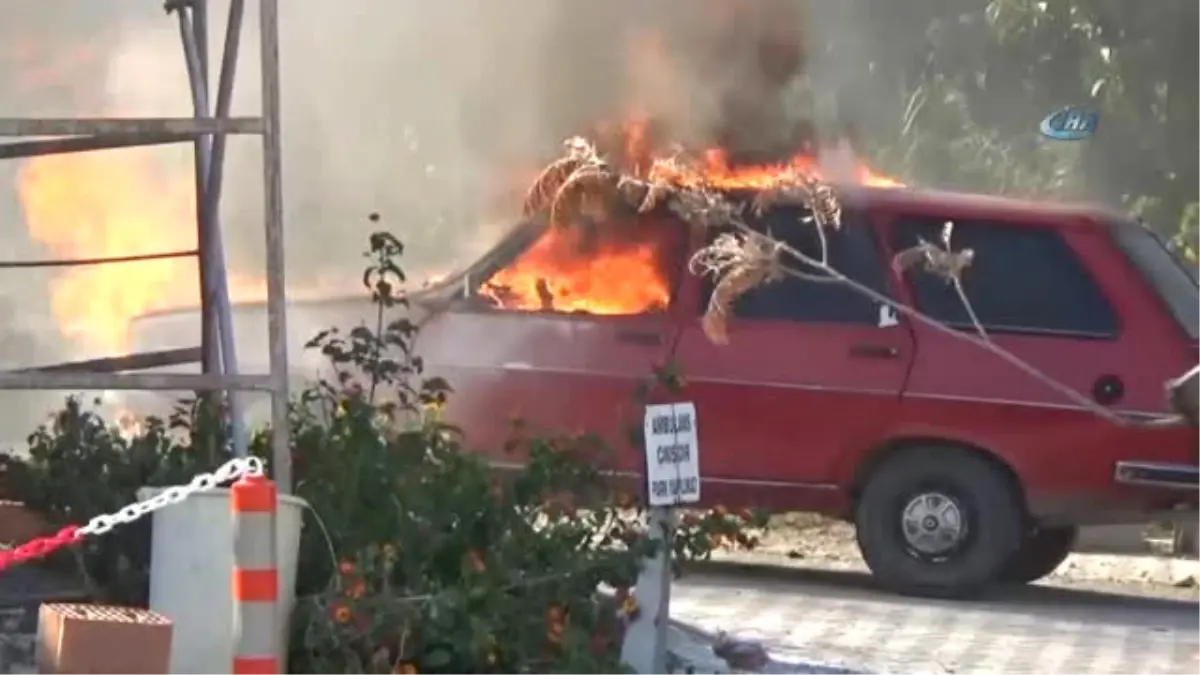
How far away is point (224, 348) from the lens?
24.9 feet

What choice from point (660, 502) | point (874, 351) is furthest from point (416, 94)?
point (660, 502)

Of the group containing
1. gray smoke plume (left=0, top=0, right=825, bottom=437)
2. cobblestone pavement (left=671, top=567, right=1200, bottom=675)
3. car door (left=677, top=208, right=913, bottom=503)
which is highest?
gray smoke plume (left=0, top=0, right=825, bottom=437)

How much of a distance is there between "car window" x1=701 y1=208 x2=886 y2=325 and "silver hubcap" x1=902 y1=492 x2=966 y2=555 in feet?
2.68

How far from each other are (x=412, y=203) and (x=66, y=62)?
195 centimetres

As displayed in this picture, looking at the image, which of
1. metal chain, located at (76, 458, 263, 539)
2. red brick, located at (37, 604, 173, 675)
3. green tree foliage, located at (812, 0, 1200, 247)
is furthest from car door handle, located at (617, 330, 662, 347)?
red brick, located at (37, 604, 173, 675)

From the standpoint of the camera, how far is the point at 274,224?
6.41 m

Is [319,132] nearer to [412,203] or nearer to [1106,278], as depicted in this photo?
[412,203]

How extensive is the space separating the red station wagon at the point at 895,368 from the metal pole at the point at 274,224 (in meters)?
3.69

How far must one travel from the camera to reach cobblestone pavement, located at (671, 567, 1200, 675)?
28.0ft

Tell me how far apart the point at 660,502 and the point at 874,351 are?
3.72m

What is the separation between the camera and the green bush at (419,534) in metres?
6.45

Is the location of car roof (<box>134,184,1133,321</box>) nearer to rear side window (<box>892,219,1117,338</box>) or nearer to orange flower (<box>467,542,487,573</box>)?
rear side window (<box>892,219,1117,338</box>)

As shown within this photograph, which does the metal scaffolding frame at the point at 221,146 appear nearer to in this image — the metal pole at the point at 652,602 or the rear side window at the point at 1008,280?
the metal pole at the point at 652,602

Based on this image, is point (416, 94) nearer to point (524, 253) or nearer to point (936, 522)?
point (524, 253)
